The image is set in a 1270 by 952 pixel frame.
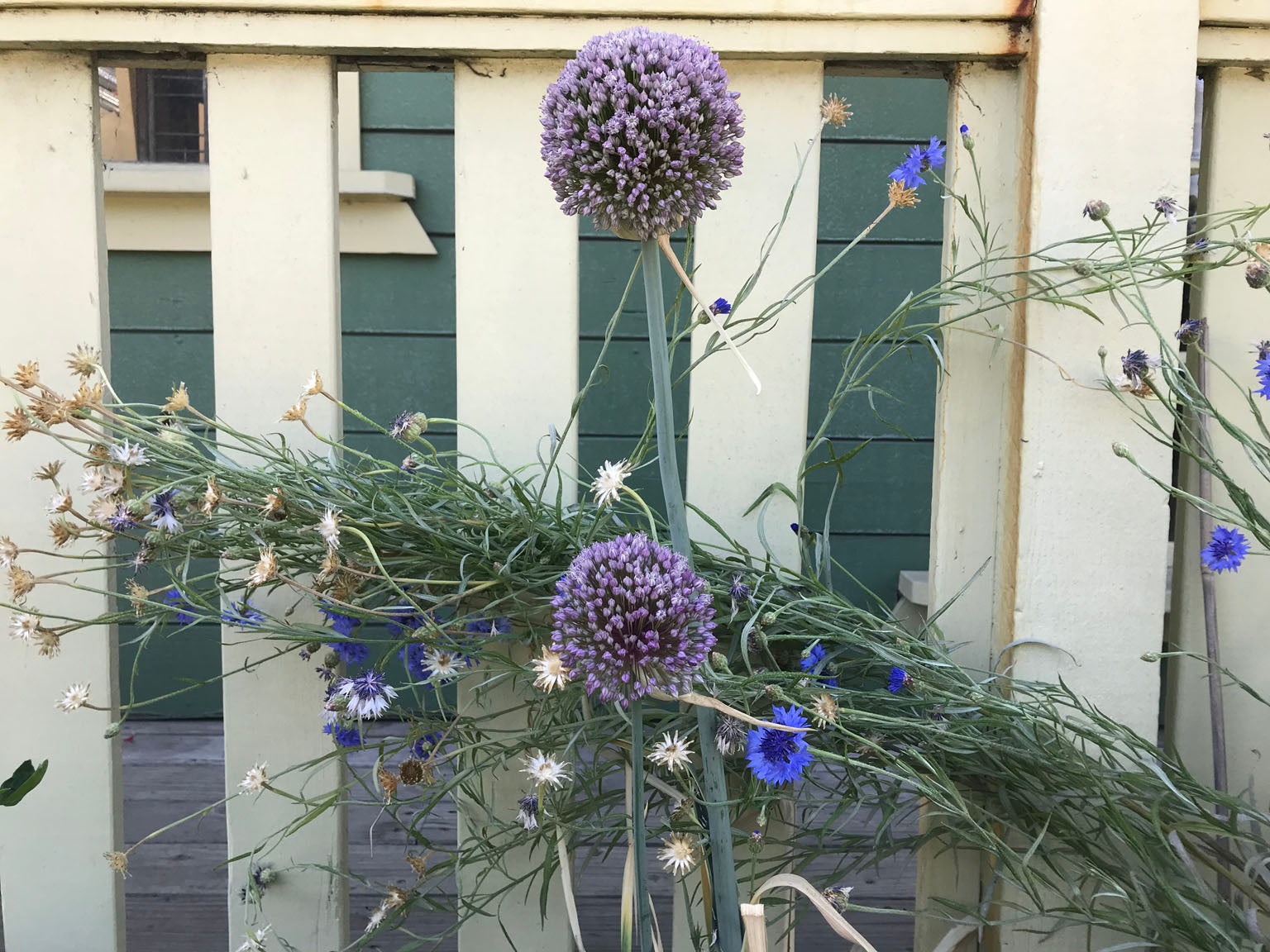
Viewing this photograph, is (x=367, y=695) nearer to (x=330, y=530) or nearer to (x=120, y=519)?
(x=330, y=530)

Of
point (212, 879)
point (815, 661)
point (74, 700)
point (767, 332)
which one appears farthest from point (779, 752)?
point (212, 879)

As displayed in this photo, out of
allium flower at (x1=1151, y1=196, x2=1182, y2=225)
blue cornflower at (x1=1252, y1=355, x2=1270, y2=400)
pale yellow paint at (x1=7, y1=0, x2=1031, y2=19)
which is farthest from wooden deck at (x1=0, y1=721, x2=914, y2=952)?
pale yellow paint at (x1=7, y1=0, x2=1031, y2=19)

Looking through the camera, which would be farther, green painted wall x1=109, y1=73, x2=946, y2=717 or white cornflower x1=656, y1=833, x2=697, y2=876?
green painted wall x1=109, y1=73, x2=946, y2=717

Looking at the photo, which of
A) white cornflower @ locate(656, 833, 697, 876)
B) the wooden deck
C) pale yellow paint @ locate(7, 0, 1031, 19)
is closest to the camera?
white cornflower @ locate(656, 833, 697, 876)

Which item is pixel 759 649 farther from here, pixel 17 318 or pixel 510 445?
pixel 17 318

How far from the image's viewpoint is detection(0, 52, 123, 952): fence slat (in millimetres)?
943

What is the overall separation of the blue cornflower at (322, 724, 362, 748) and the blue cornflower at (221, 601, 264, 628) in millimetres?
122

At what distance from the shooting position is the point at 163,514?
83 cm

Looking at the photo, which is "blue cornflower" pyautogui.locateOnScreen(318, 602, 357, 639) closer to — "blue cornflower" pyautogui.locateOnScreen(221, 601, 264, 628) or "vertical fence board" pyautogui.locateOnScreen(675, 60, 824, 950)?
"blue cornflower" pyautogui.locateOnScreen(221, 601, 264, 628)

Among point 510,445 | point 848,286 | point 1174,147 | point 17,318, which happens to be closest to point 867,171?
point 848,286

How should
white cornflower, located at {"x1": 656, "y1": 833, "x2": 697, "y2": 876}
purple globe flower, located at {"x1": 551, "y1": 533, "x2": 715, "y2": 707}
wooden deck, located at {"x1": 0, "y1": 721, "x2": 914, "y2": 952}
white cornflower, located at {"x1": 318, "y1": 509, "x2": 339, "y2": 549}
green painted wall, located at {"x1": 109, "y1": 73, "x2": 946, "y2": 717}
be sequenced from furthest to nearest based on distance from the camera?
green painted wall, located at {"x1": 109, "y1": 73, "x2": 946, "y2": 717}, wooden deck, located at {"x1": 0, "y1": 721, "x2": 914, "y2": 952}, white cornflower, located at {"x1": 318, "y1": 509, "x2": 339, "y2": 549}, white cornflower, located at {"x1": 656, "y1": 833, "x2": 697, "y2": 876}, purple globe flower, located at {"x1": 551, "y1": 533, "x2": 715, "y2": 707}

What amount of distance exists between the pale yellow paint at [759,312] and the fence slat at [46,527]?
2.06ft

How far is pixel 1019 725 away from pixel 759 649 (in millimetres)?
238

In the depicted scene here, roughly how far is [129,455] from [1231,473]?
1083 mm
